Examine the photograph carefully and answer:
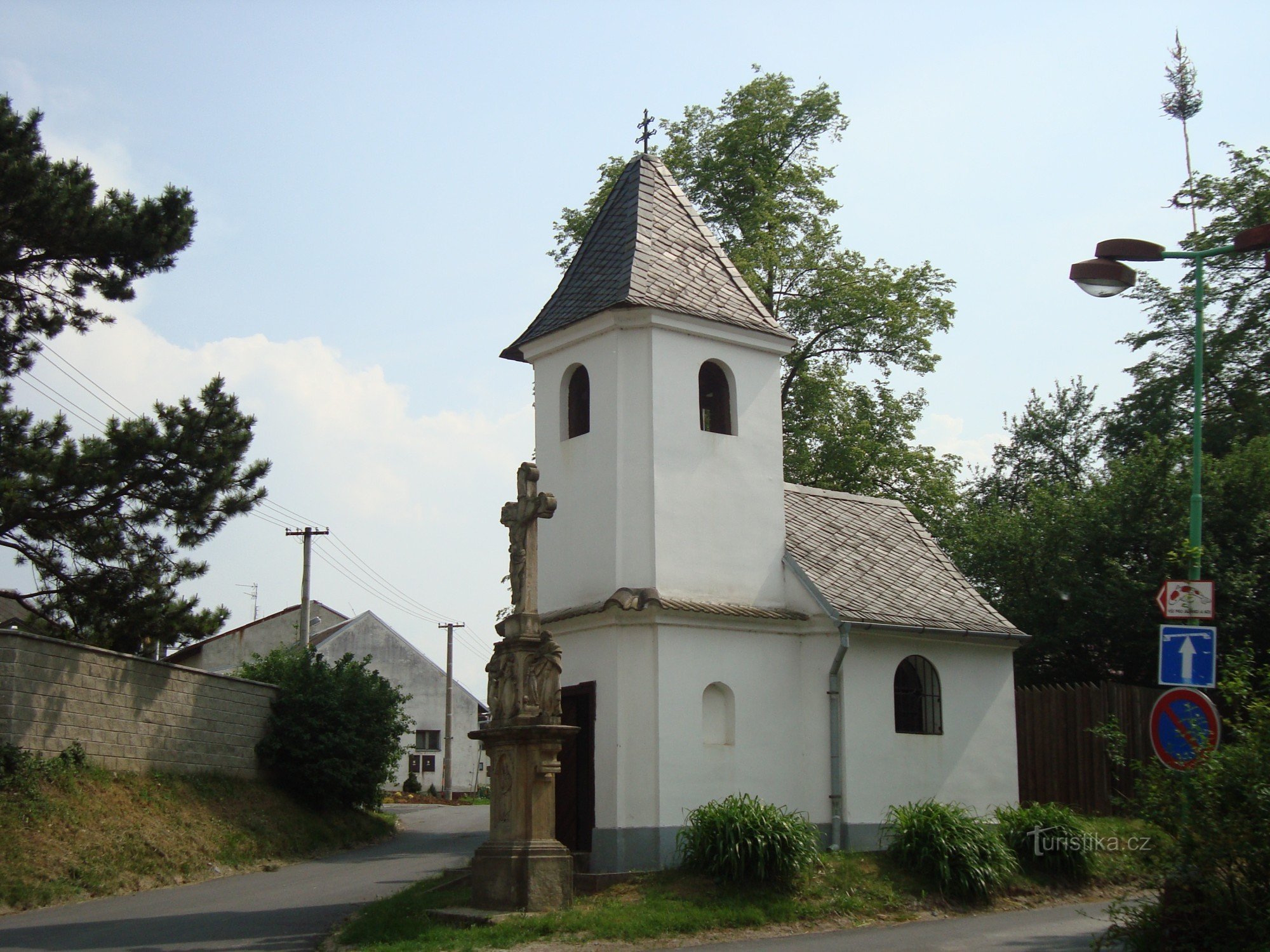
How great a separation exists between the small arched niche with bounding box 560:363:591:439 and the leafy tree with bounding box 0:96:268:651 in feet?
18.1

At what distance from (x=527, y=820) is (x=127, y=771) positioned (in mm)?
10241

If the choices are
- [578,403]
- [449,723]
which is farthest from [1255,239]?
[449,723]

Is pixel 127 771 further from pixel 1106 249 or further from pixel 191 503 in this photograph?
pixel 1106 249

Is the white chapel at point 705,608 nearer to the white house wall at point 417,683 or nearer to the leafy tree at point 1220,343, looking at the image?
the leafy tree at point 1220,343

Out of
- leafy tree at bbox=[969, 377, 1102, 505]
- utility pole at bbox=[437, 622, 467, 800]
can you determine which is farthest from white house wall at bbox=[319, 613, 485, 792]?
leafy tree at bbox=[969, 377, 1102, 505]

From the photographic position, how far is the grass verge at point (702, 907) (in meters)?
12.5

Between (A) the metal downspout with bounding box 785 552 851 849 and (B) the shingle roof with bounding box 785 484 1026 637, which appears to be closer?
(A) the metal downspout with bounding box 785 552 851 849

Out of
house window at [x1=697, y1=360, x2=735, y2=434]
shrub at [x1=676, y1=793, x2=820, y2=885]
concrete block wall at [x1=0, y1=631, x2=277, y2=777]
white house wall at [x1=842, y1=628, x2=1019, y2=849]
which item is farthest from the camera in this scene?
concrete block wall at [x1=0, y1=631, x2=277, y2=777]

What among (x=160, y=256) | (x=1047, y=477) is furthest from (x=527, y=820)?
(x=1047, y=477)

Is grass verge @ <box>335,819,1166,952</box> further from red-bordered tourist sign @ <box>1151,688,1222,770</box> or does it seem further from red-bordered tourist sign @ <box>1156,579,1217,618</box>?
red-bordered tourist sign @ <box>1156,579,1217,618</box>

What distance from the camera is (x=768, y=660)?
1700 cm

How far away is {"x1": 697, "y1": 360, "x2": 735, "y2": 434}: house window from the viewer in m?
18.0

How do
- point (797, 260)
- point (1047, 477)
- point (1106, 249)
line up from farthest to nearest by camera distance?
point (1047, 477)
point (797, 260)
point (1106, 249)

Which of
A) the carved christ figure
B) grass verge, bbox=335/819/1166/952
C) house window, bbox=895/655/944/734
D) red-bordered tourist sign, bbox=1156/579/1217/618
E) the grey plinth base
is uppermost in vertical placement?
the carved christ figure
